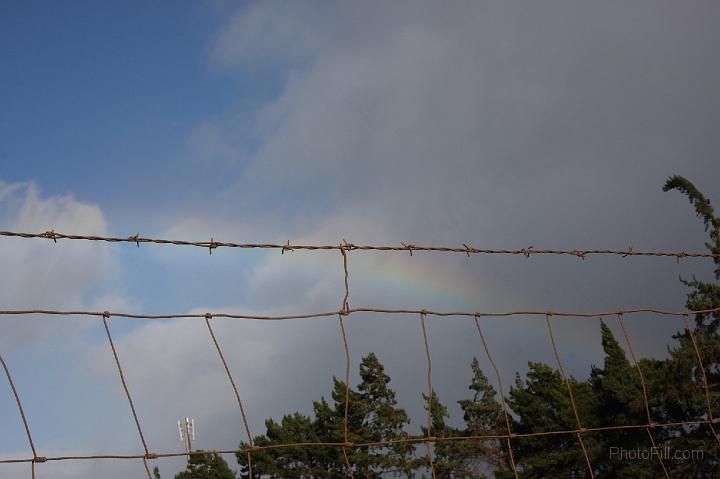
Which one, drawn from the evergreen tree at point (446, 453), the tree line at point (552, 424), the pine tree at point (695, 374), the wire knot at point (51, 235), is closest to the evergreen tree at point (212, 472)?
the tree line at point (552, 424)

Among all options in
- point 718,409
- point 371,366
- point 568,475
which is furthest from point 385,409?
point 718,409

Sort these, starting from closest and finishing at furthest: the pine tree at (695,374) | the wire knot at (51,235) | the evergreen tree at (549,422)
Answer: the wire knot at (51,235)
the pine tree at (695,374)
the evergreen tree at (549,422)

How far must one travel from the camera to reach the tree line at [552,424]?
85.5 feet

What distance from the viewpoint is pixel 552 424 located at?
116 feet

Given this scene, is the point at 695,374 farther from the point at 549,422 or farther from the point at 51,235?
the point at 51,235

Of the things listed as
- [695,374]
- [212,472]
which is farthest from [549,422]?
[212,472]

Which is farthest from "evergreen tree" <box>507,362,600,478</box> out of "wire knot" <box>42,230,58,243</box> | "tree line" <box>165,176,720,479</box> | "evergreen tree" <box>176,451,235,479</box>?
"wire knot" <box>42,230,58,243</box>

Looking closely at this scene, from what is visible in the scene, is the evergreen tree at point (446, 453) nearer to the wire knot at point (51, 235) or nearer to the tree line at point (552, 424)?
the tree line at point (552, 424)

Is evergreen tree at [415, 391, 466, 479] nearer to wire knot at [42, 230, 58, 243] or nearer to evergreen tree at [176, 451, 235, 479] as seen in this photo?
evergreen tree at [176, 451, 235, 479]

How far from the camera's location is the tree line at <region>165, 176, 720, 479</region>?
2605 cm

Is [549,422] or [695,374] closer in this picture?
[695,374]

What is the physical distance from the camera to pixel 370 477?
34.8 metres

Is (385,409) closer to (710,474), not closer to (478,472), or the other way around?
(478,472)

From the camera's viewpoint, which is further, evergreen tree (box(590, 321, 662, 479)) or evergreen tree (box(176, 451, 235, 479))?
evergreen tree (box(176, 451, 235, 479))
